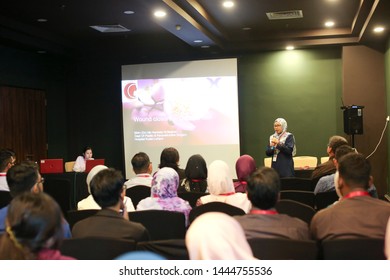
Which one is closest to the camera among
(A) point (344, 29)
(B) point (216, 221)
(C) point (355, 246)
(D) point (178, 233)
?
(B) point (216, 221)

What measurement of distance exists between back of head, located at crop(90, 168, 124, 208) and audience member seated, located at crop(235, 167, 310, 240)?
2.38 ft

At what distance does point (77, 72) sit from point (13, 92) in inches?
71.6

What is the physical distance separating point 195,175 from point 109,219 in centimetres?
252

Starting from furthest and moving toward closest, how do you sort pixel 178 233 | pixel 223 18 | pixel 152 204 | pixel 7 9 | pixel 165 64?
pixel 165 64
pixel 223 18
pixel 7 9
pixel 152 204
pixel 178 233

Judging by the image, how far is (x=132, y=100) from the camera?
10375 millimetres

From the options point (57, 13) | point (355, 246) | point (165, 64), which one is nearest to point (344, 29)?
point (165, 64)

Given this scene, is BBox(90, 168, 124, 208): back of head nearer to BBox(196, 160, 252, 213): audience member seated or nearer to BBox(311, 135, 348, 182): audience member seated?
BBox(196, 160, 252, 213): audience member seated

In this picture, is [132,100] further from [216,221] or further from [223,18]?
[216,221]

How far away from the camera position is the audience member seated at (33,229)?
5.68 ft

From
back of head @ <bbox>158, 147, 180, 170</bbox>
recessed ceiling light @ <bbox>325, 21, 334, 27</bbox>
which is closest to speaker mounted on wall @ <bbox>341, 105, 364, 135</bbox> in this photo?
recessed ceiling light @ <bbox>325, 21, 334, 27</bbox>

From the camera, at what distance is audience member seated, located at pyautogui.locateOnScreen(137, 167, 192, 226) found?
3.72 m

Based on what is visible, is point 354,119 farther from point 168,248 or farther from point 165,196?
point 168,248

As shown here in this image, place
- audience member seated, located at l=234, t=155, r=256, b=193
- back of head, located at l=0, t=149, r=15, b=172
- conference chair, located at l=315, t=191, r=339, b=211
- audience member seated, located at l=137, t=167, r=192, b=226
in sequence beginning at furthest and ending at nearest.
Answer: back of head, located at l=0, t=149, r=15, b=172
audience member seated, located at l=234, t=155, r=256, b=193
conference chair, located at l=315, t=191, r=339, b=211
audience member seated, located at l=137, t=167, r=192, b=226

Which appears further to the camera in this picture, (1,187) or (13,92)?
(13,92)
